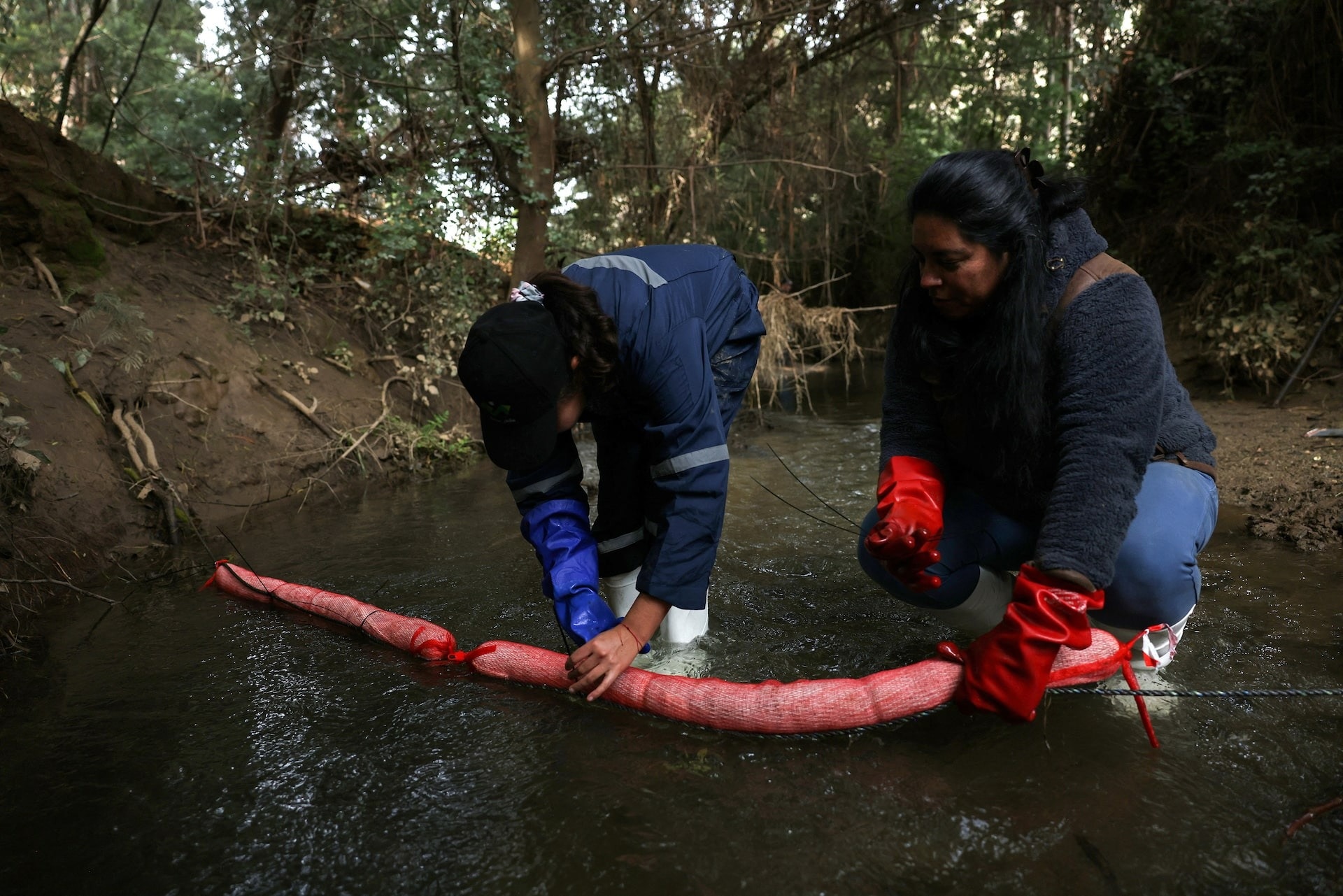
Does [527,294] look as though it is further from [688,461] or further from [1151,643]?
[1151,643]

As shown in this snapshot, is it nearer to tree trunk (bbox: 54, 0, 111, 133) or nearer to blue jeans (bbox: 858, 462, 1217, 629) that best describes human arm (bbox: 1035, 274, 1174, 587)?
blue jeans (bbox: 858, 462, 1217, 629)

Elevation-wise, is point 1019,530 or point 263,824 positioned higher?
point 1019,530

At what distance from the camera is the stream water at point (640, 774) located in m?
1.39

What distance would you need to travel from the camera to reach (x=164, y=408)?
4156 millimetres

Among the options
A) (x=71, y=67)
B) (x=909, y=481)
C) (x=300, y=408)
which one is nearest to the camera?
(x=909, y=481)

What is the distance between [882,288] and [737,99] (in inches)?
225

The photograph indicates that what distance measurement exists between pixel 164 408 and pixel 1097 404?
4.28 meters

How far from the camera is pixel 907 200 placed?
1729mm

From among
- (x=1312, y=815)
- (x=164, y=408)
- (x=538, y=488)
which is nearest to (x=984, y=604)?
(x=1312, y=815)

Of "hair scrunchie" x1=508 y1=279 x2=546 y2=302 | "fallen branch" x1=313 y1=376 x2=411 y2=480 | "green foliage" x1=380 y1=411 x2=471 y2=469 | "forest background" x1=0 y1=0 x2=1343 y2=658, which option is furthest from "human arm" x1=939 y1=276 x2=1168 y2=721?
"green foliage" x1=380 y1=411 x2=471 y2=469

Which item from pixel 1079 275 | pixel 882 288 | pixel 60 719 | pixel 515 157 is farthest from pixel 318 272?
pixel 882 288

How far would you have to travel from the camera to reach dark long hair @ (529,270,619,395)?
1718 mm

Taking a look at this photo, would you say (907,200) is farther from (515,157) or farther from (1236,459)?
(515,157)

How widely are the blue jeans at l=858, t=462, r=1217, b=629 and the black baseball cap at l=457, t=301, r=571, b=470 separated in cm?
101
